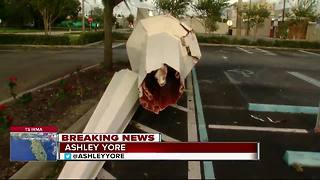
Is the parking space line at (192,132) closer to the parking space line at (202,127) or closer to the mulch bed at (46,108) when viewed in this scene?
the parking space line at (202,127)

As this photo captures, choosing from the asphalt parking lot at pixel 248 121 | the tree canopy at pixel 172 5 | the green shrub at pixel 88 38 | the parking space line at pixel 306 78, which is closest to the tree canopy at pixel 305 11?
the tree canopy at pixel 172 5

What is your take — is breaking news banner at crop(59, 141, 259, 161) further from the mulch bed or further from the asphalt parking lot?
the mulch bed

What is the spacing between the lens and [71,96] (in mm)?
9648

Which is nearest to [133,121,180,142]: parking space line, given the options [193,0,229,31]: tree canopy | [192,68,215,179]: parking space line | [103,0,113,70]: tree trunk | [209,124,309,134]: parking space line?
[192,68,215,179]: parking space line

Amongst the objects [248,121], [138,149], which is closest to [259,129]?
[248,121]

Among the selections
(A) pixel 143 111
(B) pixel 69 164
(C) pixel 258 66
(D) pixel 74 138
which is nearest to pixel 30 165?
(B) pixel 69 164

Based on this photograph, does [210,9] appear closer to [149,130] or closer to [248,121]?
[248,121]

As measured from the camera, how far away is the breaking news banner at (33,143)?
4.74 metres

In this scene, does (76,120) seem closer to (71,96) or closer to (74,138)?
(71,96)

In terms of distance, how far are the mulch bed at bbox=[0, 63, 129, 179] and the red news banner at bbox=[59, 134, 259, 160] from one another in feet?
3.67

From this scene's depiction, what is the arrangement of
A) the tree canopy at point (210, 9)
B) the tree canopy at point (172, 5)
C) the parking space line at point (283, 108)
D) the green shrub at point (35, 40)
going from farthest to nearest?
the tree canopy at point (210, 9) → the tree canopy at point (172, 5) → the green shrub at point (35, 40) → the parking space line at point (283, 108)

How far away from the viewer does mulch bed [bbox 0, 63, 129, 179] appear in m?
6.11

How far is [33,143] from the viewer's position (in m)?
4.78

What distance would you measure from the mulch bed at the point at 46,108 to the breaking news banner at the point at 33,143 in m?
0.69
